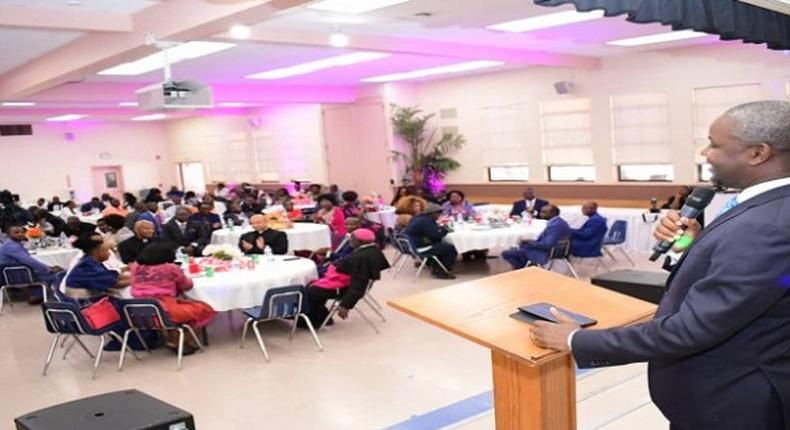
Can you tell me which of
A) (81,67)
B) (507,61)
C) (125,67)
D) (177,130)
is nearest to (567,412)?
(81,67)

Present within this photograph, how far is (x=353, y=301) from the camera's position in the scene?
6617 millimetres

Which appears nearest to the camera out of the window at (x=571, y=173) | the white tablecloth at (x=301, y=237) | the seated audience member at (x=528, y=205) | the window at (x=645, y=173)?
the white tablecloth at (x=301, y=237)

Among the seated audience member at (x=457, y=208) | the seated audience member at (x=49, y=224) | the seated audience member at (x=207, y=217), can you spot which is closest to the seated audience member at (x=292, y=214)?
the seated audience member at (x=207, y=217)

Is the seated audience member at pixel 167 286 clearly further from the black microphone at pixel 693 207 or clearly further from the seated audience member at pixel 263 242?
the black microphone at pixel 693 207

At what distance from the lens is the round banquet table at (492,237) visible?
8906mm

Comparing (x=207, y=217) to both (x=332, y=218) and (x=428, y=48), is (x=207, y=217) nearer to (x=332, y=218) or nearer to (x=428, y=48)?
(x=332, y=218)

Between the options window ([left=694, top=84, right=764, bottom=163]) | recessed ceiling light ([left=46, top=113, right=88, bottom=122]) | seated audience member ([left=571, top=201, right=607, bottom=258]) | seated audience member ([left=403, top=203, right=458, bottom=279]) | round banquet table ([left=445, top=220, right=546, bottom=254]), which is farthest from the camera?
recessed ceiling light ([left=46, top=113, right=88, bottom=122])

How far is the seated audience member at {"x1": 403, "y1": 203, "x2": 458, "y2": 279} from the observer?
902cm

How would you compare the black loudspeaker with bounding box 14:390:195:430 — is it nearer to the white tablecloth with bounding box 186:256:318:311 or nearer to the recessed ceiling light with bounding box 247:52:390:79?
the white tablecloth with bounding box 186:256:318:311

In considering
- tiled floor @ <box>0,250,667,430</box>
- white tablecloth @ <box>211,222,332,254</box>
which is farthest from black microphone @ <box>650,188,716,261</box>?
white tablecloth @ <box>211,222,332,254</box>

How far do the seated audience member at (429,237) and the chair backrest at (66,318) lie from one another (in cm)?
433

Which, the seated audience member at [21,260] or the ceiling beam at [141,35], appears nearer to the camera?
the ceiling beam at [141,35]

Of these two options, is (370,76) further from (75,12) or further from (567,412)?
(567,412)

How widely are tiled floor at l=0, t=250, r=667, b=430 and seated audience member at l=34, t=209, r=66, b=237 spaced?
185 inches
